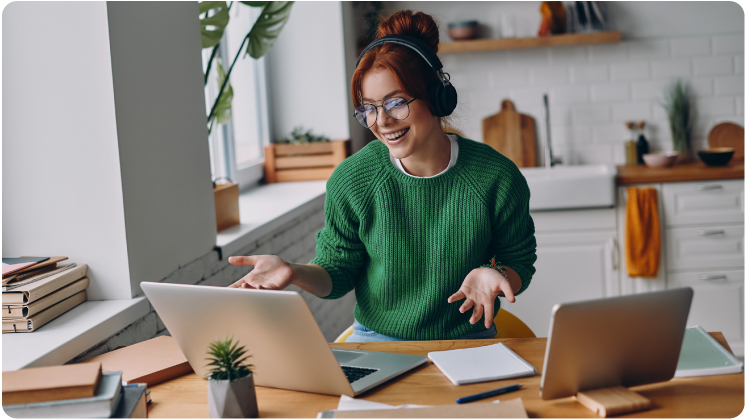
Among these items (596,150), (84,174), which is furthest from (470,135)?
(84,174)

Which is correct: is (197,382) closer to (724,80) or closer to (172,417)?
(172,417)

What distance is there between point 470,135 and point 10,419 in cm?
313

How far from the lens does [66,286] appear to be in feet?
4.82

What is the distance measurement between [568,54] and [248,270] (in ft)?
7.79

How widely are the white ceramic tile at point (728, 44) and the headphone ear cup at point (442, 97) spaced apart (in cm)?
277

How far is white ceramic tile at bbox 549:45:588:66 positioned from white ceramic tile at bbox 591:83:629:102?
183 mm

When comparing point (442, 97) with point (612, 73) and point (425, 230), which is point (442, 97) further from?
point (612, 73)

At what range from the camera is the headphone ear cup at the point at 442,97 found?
4.91 ft

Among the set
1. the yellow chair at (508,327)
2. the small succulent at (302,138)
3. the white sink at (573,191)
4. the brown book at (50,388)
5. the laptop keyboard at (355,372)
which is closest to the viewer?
the brown book at (50,388)

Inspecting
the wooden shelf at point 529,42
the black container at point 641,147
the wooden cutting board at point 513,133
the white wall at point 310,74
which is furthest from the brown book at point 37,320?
the black container at point 641,147

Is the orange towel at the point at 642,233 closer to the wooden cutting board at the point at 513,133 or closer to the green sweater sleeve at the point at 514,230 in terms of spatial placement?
the wooden cutting board at the point at 513,133

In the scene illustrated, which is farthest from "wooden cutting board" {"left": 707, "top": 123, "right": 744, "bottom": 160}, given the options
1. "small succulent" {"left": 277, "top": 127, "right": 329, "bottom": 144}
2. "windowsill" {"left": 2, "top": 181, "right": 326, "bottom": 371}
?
"windowsill" {"left": 2, "top": 181, "right": 326, "bottom": 371}

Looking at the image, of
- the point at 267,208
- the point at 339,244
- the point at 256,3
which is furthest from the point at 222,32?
the point at 339,244

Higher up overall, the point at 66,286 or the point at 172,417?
the point at 66,286
